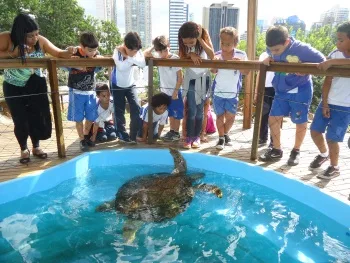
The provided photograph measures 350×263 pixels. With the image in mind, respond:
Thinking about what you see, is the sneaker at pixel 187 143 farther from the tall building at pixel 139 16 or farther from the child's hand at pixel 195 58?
the tall building at pixel 139 16

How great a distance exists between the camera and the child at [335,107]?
297 cm

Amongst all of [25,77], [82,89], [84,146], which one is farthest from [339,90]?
[25,77]

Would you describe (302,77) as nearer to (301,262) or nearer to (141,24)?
(301,262)

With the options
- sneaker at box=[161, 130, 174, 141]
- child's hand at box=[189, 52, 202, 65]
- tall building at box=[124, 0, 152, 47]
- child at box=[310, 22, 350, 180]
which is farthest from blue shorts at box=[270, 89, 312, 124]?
tall building at box=[124, 0, 152, 47]

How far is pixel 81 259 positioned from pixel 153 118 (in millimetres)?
2378

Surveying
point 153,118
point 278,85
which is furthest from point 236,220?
point 153,118

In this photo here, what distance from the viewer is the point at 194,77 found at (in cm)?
400

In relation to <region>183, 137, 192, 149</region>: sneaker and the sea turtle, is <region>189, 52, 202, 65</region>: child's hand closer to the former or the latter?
<region>183, 137, 192, 149</region>: sneaker

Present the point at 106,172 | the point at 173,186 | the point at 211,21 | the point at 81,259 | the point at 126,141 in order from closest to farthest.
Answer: the point at 81,259 < the point at 173,186 < the point at 106,172 < the point at 126,141 < the point at 211,21

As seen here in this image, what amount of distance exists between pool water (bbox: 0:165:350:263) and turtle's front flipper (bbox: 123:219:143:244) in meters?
0.04

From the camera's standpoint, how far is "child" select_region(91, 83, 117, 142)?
421 cm

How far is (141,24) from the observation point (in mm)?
59469

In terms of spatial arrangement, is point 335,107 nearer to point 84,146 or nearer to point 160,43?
point 160,43

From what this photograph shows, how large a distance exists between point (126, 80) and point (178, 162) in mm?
1255
